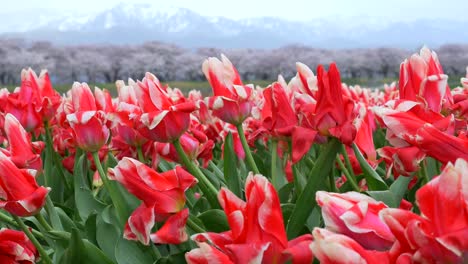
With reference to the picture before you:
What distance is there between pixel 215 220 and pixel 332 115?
25cm

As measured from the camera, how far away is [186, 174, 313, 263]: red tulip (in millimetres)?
651

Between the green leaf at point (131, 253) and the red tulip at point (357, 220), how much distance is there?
0.50m

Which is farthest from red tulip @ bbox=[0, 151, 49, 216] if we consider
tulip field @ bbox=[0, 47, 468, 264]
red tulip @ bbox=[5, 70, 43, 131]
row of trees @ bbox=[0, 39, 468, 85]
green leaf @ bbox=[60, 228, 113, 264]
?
row of trees @ bbox=[0, 39, 468, 85]

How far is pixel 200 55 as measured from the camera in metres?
43.4

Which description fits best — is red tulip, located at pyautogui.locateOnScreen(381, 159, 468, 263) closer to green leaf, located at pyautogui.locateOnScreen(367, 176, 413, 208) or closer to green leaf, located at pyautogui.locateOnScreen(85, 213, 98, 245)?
green leaf, located at pyautogui.locateOnScreen(367, 176, 413, 208)

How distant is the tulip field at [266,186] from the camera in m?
0.58

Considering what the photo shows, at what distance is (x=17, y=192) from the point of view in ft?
→ 3.43

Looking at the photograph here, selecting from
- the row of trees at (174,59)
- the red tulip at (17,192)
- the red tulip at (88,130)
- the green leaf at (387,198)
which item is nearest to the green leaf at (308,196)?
the green leaf at (387,198)

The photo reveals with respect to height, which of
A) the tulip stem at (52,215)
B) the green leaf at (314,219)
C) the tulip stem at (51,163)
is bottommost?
the tulip stem at (51,163)

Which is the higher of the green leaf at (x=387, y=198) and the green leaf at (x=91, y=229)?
the green leaf at (x=387, y=198)

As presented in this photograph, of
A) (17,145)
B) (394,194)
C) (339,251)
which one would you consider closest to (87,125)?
(17,145)

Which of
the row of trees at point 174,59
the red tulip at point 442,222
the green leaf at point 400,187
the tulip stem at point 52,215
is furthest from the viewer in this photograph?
the row of trees at point 174,59

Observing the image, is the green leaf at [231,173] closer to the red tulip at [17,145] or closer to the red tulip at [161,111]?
the red tulip at [161,111]

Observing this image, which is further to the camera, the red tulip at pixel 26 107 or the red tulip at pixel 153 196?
the red tulip at pixel 26 107
